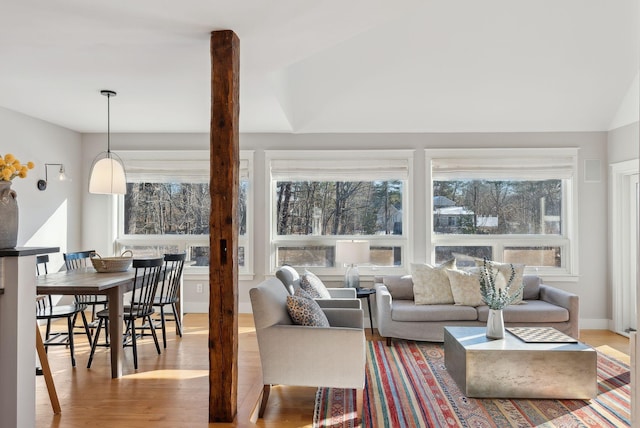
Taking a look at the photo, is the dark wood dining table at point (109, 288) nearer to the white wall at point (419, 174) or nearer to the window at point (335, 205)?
the white wall at point (419, 174)

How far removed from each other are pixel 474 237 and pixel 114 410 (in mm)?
4294

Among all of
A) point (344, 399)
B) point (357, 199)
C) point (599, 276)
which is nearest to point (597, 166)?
point (599, 276)

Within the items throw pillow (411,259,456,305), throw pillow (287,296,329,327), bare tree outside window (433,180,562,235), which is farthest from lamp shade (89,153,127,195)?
bare tree outside window (433,180,562,235)

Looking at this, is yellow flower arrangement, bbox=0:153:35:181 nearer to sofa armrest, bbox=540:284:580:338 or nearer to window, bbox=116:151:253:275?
window, bbox=116:151:253:275

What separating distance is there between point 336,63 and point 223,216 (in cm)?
258

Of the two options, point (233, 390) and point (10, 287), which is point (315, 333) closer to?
point (233, 390)

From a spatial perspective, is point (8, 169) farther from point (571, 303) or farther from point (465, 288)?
point (571, 303)

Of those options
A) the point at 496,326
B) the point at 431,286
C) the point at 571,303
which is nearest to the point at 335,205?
the point at 431,286

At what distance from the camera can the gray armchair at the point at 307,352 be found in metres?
3.04

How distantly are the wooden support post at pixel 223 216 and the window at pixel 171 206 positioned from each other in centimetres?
309

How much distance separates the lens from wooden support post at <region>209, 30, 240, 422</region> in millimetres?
2719

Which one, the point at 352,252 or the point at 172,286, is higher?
the point at 352,252

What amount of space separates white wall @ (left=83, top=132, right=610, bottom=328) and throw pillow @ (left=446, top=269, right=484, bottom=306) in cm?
78

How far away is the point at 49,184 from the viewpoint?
532 centimetres
